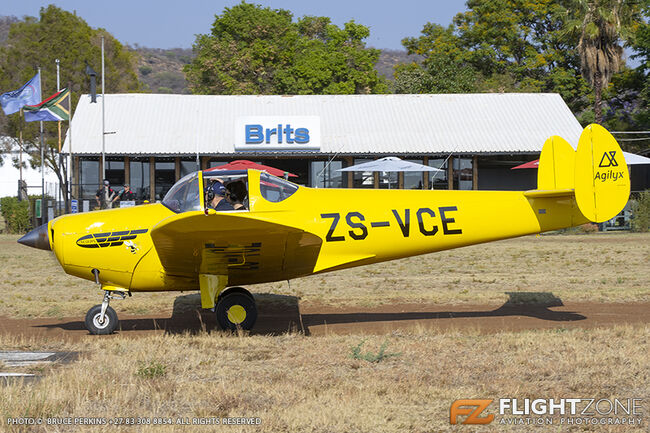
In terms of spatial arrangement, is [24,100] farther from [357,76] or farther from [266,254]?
[357,76]

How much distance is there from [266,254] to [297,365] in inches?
82.0

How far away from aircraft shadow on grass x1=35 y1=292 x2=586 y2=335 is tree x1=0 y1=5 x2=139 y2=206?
1857 inches

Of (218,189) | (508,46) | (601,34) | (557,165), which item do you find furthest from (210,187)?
(508,46)

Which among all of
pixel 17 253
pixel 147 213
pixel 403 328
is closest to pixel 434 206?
pixel 403 328

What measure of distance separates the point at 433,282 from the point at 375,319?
4.23m

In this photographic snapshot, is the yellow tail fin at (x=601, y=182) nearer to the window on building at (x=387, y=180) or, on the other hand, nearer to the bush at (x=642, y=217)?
the bush at (x=642, y=217)

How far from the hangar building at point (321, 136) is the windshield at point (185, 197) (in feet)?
68.6

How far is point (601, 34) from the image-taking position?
30.4m

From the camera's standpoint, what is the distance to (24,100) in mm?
29031

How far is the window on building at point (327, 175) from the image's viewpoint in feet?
107

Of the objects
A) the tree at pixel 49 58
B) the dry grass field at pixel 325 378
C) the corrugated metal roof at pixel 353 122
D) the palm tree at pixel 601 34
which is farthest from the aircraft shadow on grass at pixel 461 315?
the tree at pixel 49 58

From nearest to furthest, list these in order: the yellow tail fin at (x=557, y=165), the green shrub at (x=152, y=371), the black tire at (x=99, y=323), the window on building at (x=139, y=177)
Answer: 1. the green shrub at (x=152, y=371)
2. the black tire at (x=99, y=323)
3. the yellow tail fin at (x=557, y=165)
4. the window on building at (x=139, y=177)

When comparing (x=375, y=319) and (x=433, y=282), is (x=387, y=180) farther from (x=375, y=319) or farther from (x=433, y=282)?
(x=375, y=319)

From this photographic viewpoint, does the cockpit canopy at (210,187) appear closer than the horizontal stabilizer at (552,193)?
Yes
